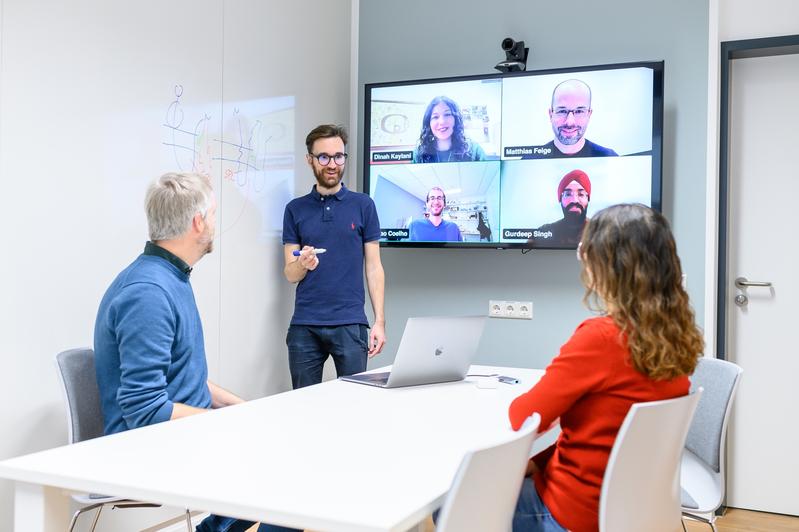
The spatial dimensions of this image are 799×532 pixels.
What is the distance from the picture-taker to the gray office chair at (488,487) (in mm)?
1288

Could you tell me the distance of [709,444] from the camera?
2400 mm

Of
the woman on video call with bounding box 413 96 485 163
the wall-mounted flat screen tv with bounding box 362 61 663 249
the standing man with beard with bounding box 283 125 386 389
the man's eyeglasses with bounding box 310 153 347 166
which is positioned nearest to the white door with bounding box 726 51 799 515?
the wall-mounted flat screen tv with bounding box 362 61 663 249

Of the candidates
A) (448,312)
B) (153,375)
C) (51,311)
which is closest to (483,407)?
(153,375)

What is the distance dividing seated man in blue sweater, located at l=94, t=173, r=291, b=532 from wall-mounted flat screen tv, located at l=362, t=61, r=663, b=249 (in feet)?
6.51

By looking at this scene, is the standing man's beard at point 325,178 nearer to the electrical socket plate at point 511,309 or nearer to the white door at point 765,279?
the electrical socket plate at point 511,309

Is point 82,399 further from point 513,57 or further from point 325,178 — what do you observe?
point 513,57

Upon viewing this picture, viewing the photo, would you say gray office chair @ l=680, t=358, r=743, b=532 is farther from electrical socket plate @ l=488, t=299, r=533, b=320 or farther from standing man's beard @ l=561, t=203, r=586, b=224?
electrical socket plate @ l=488, t=299, r=533, b=320

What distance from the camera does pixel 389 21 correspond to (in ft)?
15.4

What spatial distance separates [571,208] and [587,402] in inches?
89.4

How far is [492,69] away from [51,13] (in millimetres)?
2377

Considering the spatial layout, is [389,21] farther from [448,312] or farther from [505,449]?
[505,449]

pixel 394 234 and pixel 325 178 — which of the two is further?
pixel 394 234

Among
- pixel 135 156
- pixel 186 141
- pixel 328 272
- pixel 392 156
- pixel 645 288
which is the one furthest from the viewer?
pixel 392 156

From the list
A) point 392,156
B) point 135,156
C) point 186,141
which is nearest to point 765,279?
point 392,156
